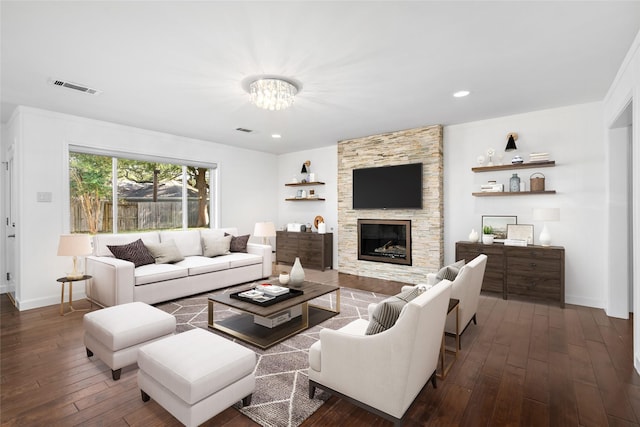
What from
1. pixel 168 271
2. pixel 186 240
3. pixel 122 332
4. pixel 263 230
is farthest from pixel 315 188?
pixel 122 332

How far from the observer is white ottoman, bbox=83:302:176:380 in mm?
2396

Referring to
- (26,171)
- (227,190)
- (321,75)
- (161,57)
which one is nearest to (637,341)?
(321,75)

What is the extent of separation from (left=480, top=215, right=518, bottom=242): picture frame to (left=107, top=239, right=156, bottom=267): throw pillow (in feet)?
16.8

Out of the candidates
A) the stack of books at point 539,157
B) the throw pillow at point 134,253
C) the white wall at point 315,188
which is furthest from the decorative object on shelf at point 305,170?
the stack of books at point 539,157

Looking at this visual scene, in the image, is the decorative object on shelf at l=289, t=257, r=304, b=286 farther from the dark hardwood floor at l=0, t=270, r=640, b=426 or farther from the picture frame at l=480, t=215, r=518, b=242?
the picture frame at l=480, t=215, r=518, b=242

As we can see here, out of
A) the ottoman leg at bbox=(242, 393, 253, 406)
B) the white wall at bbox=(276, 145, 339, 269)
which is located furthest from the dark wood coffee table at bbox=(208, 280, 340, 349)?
the white wall at bbox=(276, 145, 339, 269)

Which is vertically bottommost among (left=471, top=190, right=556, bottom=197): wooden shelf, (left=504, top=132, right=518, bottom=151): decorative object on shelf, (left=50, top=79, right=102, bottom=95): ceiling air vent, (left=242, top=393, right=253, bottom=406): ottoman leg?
(left=242, top=393, right=253, bottom=406): ottoman leg

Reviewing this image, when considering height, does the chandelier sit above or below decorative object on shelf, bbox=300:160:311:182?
above

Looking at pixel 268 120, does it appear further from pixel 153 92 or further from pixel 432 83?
pixel 432 83

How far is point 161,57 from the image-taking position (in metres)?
2.77

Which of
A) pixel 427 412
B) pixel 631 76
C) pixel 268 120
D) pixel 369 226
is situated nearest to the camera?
pixel 427 412

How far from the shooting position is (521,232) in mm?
4551

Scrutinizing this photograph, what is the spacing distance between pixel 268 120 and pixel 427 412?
4.20m

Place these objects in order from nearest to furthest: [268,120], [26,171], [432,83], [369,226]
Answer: [432,83] → [26,171] → [268,120] → [369,226]
